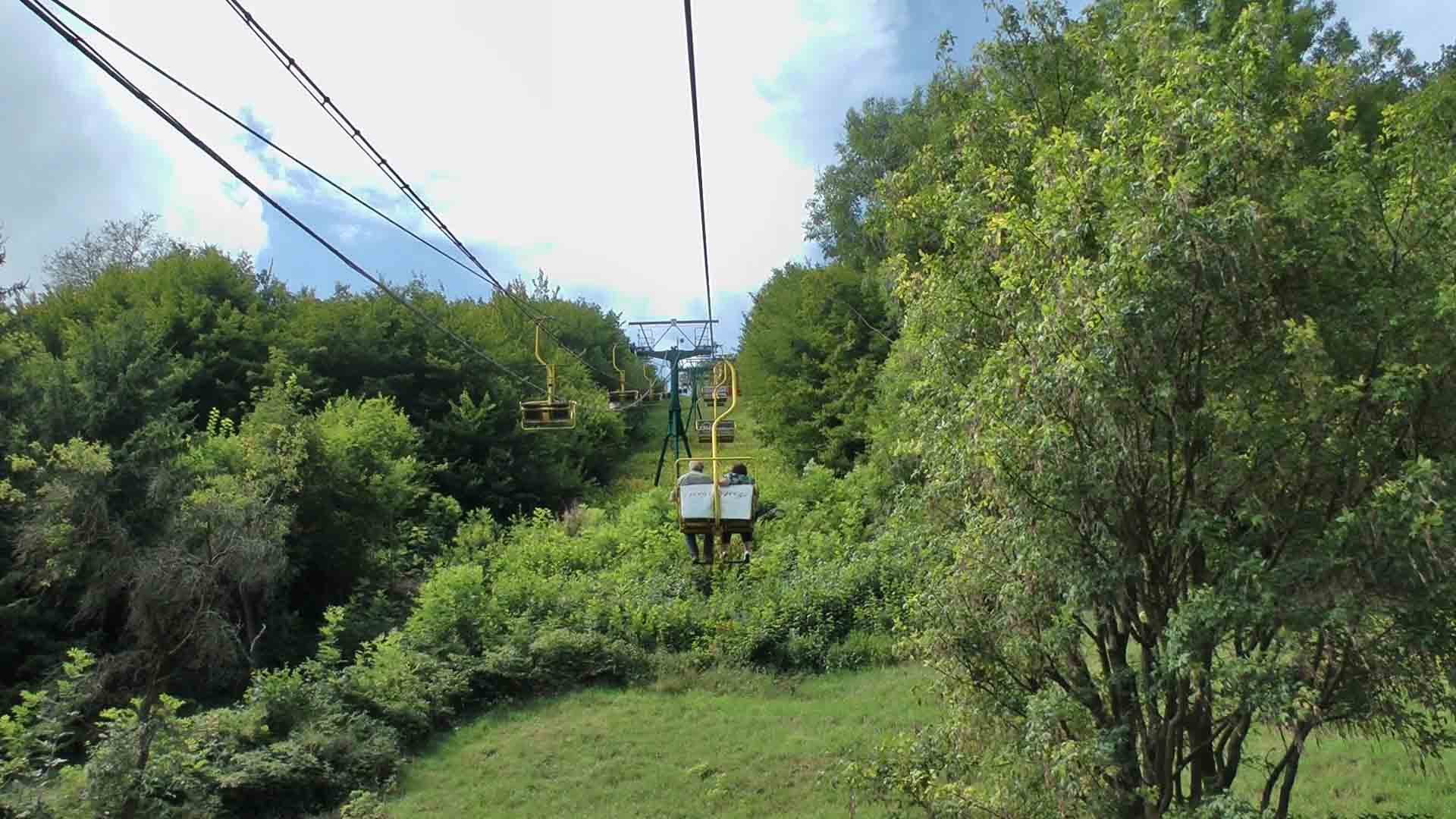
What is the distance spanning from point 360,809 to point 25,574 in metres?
9.73

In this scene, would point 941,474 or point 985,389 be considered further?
Answer: point 941,474

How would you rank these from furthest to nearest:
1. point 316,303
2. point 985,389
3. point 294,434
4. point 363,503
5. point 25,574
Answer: point 316,303
point 363,503
point 294,434
point 25,574
point 985,389

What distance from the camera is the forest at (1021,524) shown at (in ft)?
14.7

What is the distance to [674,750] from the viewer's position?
1362 cm

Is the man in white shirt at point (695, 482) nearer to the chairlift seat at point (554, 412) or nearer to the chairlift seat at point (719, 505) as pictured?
the chairlift seat at point (719, 505)

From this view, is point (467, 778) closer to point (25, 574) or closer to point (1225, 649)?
point (25, 574)

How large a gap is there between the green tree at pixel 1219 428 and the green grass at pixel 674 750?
5.05 m

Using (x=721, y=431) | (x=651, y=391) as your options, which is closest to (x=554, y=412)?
(x=721, y=431)

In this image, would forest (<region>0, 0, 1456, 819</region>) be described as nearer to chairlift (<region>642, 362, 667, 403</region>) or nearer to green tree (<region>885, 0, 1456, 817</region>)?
green tree (<region>885, 0, 1456, 817</region>)

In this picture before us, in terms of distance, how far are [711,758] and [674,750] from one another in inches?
27.9

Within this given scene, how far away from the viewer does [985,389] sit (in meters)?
5.20

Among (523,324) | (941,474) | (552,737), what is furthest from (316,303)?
(941,474)

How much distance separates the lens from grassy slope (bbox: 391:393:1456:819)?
903 cm

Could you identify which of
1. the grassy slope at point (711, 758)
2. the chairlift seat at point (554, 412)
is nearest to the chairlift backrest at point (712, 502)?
the grassy slope at point (711, 758)
